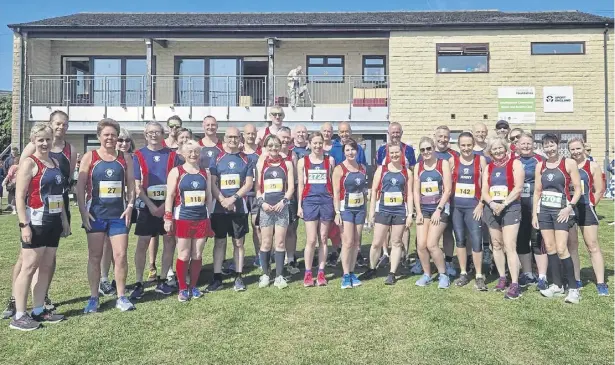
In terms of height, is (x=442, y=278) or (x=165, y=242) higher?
(x=165, y=242)

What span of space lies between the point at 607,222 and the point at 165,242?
9.12 m

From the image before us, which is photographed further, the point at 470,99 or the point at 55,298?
the point at 470,99

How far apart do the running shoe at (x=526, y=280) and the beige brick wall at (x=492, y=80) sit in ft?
35.3

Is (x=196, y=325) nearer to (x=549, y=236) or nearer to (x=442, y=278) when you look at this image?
(x=442, y=278)

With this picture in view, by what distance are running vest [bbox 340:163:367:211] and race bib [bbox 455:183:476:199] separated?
1.06m

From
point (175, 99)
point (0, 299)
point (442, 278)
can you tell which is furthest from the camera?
point (175, 99)

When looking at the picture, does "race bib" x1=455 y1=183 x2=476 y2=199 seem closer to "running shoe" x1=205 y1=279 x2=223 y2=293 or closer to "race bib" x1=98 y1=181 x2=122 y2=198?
"running shoe" x1=205 y1=279 x2=223 y2=293

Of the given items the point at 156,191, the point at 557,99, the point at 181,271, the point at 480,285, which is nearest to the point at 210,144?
the point at 156,191

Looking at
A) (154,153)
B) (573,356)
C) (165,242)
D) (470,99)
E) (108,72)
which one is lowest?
(573,356)

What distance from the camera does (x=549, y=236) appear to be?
4707 millimetres

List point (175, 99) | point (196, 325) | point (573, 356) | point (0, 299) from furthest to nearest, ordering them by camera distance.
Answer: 1. point (175, 99)
2. point (0, 299)
3. point (196, 325)
4. point (573, 356)

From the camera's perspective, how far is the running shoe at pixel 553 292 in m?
4.69

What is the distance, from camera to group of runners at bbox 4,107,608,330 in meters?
4.29

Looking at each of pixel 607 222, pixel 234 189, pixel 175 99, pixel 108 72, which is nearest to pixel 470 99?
pixel 607 222
